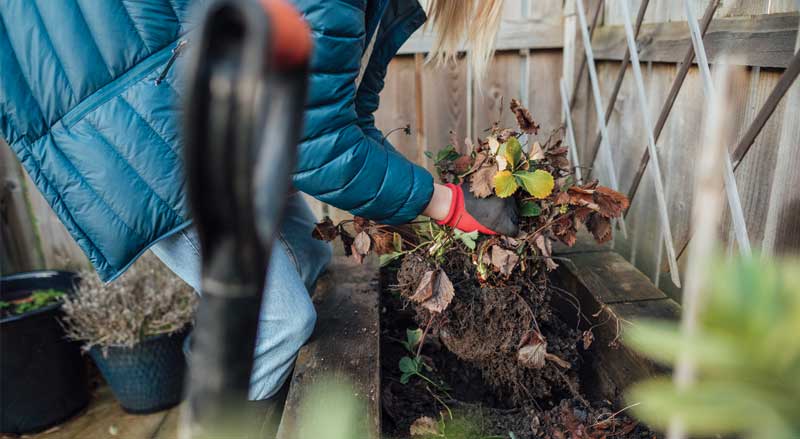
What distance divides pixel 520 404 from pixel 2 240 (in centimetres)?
229

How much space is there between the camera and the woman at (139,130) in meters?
1.01

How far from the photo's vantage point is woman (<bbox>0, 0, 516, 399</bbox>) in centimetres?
101

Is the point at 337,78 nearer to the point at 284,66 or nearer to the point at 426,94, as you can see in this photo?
the point at 284,66

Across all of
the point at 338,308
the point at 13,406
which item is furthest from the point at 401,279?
the point at 13,406

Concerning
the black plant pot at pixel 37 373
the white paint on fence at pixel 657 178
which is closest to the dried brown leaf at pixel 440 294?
the white paint on fence at pixel 657 178

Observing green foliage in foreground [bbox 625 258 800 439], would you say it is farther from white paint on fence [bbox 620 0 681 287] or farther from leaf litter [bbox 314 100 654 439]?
white paint on fence [bbox 620 0 681 287]

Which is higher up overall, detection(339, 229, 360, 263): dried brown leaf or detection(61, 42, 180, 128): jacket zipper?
detection(61, 42, 180, 128): jacket zipper

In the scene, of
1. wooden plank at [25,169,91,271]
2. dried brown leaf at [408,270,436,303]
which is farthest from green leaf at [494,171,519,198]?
wooden plank at [25,169,91,271]

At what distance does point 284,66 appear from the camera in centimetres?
27

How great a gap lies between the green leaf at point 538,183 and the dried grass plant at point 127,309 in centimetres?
148

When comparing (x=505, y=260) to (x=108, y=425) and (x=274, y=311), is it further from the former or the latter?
(x=108, y=425)

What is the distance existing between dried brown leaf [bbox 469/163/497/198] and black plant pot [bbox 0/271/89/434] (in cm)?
168

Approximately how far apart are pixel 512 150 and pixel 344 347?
57cm

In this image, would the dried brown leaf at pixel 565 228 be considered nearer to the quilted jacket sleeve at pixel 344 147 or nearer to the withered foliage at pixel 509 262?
the withered foliage at pixel 509 262
